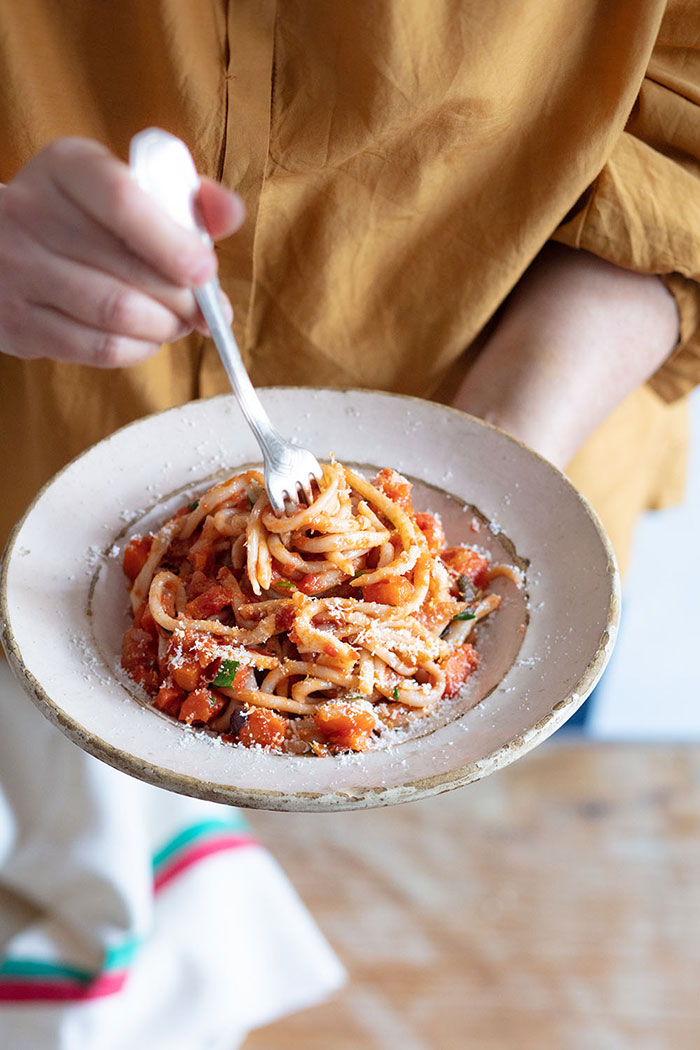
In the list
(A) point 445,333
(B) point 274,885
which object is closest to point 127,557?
(A) point 445,333

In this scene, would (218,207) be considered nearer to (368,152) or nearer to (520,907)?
(368,152)

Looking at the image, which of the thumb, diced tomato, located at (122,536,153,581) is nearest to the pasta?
diced tomato, located at (122,536,153,581)

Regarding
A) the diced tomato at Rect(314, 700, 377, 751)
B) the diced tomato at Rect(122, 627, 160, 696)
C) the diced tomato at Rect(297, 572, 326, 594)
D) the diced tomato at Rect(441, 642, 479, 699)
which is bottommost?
the diced tomato at Rect(122, 627, 160, 696)

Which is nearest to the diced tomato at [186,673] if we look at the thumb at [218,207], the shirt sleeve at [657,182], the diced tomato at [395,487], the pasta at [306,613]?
the pasta at [306,613]

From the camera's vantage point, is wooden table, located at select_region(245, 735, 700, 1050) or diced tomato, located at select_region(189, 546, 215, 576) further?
wooden table, located at select_region(245, 735, 700, 1050)

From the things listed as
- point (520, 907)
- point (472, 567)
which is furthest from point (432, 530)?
point (520, 907)

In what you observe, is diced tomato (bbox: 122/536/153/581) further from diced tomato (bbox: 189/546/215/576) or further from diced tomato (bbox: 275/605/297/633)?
diced tomato (bbox: 275/605/297/633)

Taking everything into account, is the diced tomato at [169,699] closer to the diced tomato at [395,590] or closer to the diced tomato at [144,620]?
the diced tomato at [144,620]
